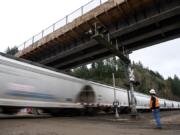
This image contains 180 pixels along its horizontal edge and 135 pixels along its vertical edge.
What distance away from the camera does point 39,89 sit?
49.4 ft

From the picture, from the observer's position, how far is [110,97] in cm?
2595

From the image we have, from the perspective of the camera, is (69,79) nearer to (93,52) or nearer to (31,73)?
(31,73)

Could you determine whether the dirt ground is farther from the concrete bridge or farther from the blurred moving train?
the concrete bridge

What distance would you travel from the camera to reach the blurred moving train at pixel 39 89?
42.7 feet

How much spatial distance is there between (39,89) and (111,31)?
9.55 m

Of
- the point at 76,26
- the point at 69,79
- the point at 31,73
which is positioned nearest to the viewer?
the point at 31,73

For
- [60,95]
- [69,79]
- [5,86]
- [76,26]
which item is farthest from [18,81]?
[76,26]

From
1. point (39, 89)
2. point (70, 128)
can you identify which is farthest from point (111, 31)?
point (70, 128)

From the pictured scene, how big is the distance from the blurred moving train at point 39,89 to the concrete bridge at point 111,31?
3.65m

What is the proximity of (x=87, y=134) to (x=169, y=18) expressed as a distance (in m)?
14.4

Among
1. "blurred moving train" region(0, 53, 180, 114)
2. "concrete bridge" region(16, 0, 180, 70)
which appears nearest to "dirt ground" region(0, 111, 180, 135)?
"blurred moving train" region(0, 53, 180, 114)

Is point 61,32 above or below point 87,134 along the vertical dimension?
above

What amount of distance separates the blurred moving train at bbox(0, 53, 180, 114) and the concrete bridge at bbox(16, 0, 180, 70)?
3648 mm

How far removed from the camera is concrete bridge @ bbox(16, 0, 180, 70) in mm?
19016
